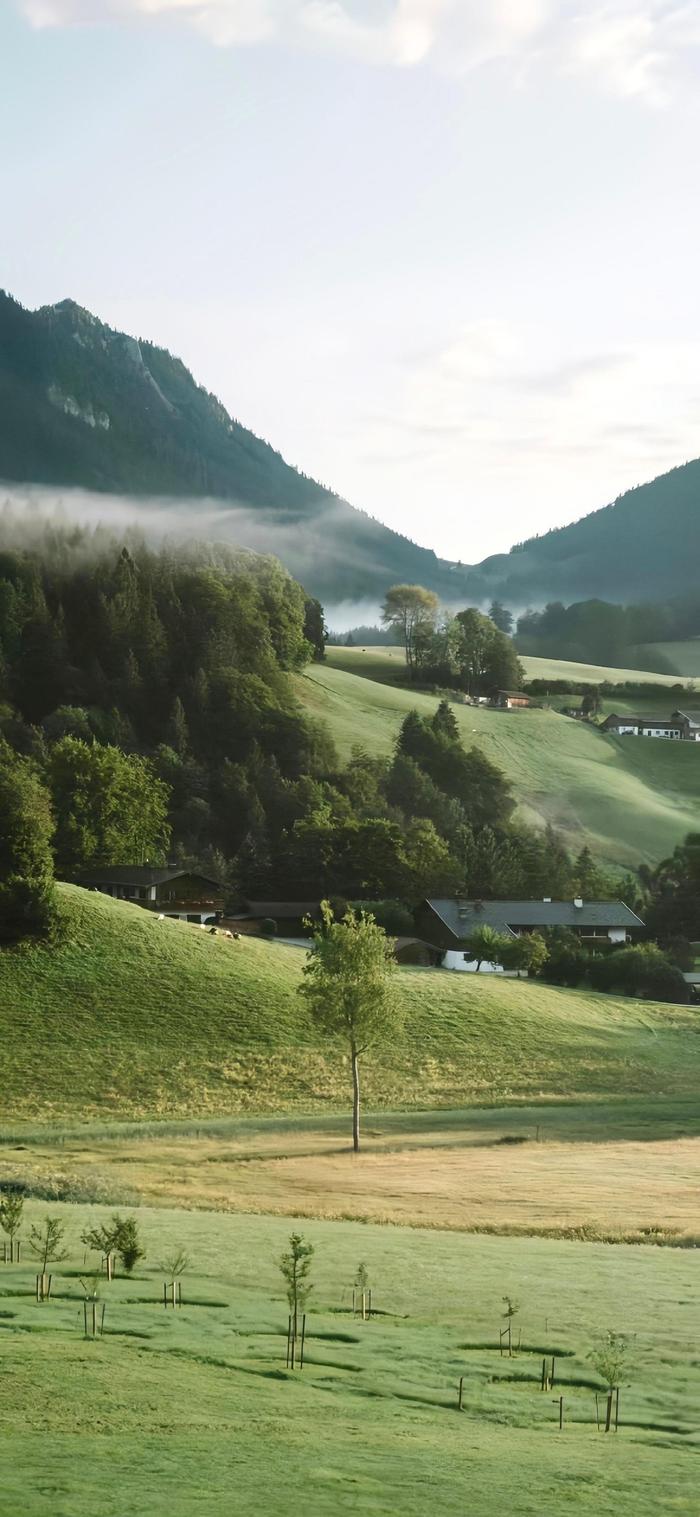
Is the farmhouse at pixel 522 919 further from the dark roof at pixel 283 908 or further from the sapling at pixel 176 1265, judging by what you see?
the sapling at pixel 176 1265

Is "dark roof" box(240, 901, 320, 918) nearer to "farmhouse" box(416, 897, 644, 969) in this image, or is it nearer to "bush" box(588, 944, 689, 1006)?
"farmhouse" box(416, 897, 644, 969)

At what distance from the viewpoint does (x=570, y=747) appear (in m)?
198

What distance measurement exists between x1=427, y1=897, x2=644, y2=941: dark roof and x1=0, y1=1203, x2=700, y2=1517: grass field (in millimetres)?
86753

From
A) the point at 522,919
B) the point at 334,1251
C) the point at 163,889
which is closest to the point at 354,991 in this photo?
the point at 334,1251

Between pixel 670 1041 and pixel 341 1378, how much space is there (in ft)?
221

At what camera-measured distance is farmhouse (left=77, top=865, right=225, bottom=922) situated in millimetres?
110938

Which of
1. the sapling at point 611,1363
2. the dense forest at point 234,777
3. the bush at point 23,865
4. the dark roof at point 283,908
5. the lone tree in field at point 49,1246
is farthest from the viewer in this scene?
the dense forest at point 234,777

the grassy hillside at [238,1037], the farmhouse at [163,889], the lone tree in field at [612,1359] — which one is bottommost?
the grassy hillside at [238,1037]

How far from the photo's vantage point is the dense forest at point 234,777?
127938mm

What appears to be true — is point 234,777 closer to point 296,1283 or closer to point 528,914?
point 528,914

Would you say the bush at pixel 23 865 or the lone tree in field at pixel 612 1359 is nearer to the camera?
the lone tree in field at pixel 612 1359

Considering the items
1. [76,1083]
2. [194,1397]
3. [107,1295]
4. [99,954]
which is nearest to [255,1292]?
[107,1295]

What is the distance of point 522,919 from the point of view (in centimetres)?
12012

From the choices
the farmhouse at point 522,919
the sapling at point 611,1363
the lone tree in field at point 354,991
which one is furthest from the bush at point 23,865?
the sapling at point 611,1363
